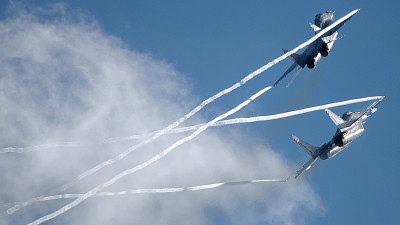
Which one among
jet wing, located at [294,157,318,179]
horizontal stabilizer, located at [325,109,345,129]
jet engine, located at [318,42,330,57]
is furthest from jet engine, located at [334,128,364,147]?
jet engine, located at [318,42,330,57]

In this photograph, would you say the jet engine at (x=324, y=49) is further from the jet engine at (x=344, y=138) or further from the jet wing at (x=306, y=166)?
the jet wing at (x=306, y=166)

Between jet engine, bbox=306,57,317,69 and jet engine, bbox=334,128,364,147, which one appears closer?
jet engine, bbox=334,128,364,147

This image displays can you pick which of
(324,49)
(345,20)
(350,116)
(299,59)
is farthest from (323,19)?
(350,116)

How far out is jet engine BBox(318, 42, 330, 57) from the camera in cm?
8324

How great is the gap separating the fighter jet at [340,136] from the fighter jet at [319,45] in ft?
25.7

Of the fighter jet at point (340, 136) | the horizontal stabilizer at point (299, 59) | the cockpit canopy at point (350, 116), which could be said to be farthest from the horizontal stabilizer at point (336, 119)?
the horizontal stabilizer at point (299, 59)

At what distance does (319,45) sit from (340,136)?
12.7 metres

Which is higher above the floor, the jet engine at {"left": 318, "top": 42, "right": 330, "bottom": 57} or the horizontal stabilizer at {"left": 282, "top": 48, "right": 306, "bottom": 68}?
the horizontal stabilizer at {"left": 282, "top": 48, "right": 306, "bottom": 68}

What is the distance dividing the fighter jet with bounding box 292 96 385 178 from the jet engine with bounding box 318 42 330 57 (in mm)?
7810

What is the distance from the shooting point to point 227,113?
248ft

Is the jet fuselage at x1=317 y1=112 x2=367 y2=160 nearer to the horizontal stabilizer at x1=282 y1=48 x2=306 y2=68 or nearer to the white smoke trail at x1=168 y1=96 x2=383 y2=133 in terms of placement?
the white smoke trail at x1=168 y1=96 x2=383 y2=133

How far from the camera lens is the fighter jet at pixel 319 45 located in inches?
3285

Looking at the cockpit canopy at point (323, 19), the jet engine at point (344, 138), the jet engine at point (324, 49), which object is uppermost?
the cockpit canopy at point (323, 19)

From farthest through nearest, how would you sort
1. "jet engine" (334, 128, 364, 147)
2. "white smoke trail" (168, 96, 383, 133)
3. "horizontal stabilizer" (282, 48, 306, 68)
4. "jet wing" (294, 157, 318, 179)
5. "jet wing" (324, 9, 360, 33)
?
1. "horizontal stabilizer" (282, 48, 306, 68)
2. "jet wing" (324, 9, 360, 33)
3. "jet wing" (294, 157, 318, 179)
4. "jet engine" (334, 128, 364, 147)
5. "white smoke trail" (168, 96, 383, 133)
